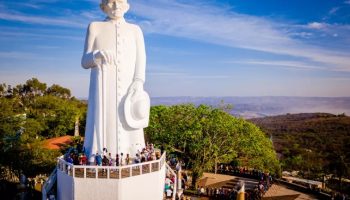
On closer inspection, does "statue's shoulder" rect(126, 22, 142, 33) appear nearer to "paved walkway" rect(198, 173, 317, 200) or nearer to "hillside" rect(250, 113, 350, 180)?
"paved walkway" rect(198, 173, 317, 200)

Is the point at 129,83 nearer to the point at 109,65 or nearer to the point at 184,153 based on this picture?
the point at 109,65

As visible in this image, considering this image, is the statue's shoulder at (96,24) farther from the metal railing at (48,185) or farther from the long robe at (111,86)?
the metal railing at (48,185)

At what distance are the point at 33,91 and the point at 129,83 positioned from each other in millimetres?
46761

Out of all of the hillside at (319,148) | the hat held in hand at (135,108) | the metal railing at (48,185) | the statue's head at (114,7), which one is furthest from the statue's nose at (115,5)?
the hillside at (319,148)

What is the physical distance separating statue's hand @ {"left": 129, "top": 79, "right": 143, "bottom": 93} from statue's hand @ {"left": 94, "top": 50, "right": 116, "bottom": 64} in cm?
161

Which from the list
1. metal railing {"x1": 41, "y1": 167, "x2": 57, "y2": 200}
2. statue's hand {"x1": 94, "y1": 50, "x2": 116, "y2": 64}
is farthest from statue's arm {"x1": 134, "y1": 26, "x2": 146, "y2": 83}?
metal railing {"x1": 41, "y1": 167, "x2": 57, "y2": 200}

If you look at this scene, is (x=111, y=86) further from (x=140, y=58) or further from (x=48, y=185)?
(x=48, y=185)

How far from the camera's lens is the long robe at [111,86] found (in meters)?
15.9


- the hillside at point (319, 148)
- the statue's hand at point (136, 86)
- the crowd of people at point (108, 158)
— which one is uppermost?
the statue's hand at point (136, 86)

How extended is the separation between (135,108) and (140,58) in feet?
8.07

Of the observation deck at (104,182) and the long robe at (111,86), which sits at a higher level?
the long robe at (111,86)

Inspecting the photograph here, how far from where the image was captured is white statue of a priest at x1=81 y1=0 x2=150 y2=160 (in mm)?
15828

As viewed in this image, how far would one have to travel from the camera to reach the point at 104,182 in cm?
1440

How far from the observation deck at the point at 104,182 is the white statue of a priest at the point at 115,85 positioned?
132 centimetres
